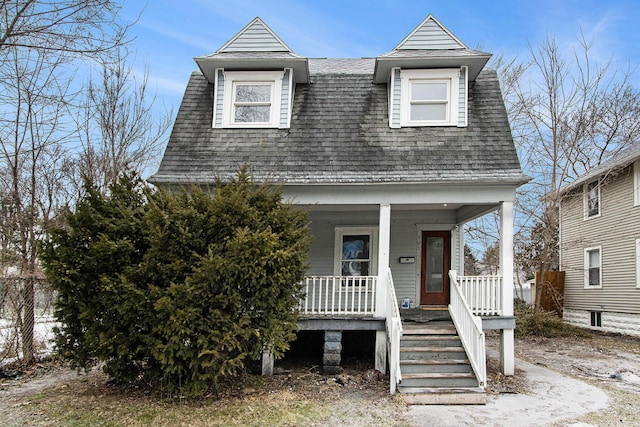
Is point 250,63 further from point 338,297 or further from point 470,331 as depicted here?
point 470,331

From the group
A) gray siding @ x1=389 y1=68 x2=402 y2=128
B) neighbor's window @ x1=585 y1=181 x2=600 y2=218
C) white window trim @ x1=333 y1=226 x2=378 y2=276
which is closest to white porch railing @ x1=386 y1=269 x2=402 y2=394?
white window trim @ x1=333 y1=226 x2=378 y2=276

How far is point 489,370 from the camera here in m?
9.56

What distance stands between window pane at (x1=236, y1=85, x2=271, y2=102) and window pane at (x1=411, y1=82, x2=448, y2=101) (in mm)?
3246

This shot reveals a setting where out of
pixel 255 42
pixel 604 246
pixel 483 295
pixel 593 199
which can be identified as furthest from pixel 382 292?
pixel 593 199

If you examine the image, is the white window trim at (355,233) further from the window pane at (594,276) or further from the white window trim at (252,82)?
the window pane at (594,276)

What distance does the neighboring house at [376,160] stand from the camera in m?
9.14

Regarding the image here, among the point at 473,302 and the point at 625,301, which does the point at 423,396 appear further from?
the point at 625,301

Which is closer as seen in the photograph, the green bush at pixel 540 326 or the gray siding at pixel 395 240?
the gray siding at pixel 395 240

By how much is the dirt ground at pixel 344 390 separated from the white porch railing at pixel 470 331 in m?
0.59

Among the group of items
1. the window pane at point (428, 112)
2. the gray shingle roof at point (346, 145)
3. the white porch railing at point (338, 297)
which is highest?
the window pane at point (428, 112)

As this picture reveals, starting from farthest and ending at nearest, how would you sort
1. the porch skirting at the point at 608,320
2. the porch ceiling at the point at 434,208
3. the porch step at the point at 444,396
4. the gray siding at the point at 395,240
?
the porch skirting at the point at 608,320 < the gray siding at the point at 395,240 < the porch ceiling at the point at 434,208 < the porch step at the point at 444,396

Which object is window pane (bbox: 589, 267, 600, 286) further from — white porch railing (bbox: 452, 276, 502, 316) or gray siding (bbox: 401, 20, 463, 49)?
gray siding (bbox: 401, 20, 463, 49)

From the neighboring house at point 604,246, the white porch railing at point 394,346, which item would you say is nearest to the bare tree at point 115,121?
the white porch railing at point 394,346

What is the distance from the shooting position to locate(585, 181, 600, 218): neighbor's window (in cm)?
1836
